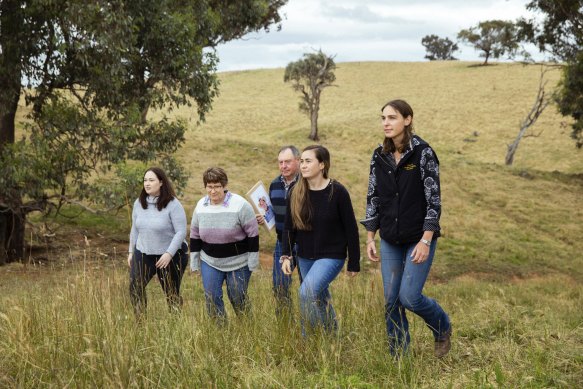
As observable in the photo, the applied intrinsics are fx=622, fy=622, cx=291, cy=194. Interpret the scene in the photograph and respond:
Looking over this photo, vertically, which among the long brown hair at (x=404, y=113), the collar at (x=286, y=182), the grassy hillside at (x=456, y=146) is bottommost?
the grassy hillside at (x=456, y=146)

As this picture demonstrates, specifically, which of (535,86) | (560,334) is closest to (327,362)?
(560,334)

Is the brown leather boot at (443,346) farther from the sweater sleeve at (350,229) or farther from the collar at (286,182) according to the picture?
the collar at (286,182)

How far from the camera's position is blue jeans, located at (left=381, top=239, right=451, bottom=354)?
4.98 m

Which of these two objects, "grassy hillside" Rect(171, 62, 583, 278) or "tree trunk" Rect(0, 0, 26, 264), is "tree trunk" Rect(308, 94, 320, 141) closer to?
"grassy hillside" Rect(171, 62, 583, 278)

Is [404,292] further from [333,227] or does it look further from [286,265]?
[286,265]

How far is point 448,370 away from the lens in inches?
194

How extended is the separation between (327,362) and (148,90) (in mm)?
10545

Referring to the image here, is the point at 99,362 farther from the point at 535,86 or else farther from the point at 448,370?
the point at 535,86

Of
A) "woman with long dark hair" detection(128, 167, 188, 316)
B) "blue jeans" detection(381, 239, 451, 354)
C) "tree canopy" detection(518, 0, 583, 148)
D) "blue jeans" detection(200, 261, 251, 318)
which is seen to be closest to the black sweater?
"blue jeans" detection(381, 239, 451, 354)

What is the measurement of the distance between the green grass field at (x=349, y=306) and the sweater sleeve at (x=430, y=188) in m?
0.80

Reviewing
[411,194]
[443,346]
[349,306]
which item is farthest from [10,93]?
[443,346]

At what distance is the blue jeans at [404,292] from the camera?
498 centimetres

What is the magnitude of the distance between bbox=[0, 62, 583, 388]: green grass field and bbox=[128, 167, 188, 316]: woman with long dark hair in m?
0.23

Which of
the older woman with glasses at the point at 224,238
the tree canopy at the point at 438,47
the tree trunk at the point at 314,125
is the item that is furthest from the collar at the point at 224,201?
the tree canopy at the point at 438,47
